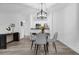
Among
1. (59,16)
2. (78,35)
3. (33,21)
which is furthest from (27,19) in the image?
(78,35)

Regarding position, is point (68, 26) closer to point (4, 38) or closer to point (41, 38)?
point (41, 38)

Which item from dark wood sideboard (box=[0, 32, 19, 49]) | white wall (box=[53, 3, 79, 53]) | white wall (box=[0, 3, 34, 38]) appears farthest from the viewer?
dark wood sideboard (box=[0, 32, 19, 49])

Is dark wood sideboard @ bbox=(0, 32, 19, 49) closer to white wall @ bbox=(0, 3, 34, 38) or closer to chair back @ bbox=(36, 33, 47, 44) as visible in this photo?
white wall @ bbox=(0, 3, 34, 38)

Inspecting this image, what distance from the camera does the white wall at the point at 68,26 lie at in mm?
4797

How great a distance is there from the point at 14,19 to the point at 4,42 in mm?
1252

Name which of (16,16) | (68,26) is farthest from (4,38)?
(68,26)

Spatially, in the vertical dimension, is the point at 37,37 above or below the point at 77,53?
above

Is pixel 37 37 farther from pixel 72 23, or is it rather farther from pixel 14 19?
pixel 72 23

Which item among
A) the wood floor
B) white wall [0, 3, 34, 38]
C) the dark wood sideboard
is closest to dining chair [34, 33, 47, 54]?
the wood floor

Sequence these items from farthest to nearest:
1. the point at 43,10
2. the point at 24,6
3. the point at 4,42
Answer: the point at 4,42 < the point at 43,10 < the point at 24,6

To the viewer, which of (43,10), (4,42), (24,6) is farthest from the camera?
(4,42)

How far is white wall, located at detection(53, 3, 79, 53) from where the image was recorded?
480cm

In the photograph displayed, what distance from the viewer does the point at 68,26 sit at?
503 centimetres

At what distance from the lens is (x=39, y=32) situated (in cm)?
487
